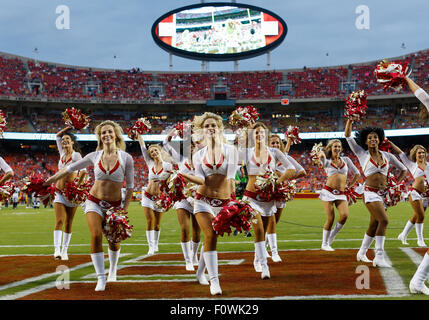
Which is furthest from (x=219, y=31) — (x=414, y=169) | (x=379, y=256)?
(x=379, y=256)

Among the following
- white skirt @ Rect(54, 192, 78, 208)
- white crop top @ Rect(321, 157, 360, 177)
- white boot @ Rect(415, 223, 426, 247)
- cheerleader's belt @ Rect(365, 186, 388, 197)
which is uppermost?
white crop top @ Rect(321, 157, 360, 177)

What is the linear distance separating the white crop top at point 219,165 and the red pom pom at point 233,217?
0.40 meters

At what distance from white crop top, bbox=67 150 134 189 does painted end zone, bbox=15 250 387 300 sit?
4.41ft

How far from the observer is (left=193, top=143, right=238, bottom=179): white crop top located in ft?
16.5

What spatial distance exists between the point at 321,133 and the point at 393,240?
37.5 m

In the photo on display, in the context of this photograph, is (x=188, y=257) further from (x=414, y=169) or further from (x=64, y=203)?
(x=414, y=169)

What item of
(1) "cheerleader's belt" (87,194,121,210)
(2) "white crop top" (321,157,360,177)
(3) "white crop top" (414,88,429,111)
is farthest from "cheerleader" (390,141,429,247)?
(1) "cheerleader's belt" (87,194,121,210)

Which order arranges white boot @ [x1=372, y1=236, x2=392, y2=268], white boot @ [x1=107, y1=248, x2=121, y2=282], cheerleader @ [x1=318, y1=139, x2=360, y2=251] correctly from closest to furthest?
white boot @ [x1=107, y1=248, x2=121, y2=282]
white boot @ [x1=372, y1=236, x2=392, y2=268]
cheerleader @ [x1=318, y1=139, x2=360, y2=251]

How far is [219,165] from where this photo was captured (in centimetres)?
504

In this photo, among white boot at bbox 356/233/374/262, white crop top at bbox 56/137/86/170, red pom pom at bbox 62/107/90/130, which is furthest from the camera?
white crop top at bbox 56/137/86/170

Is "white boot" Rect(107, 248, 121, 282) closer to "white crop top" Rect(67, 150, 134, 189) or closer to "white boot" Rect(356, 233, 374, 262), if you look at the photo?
"white crop top" Rect(67, 150, 134, 189)

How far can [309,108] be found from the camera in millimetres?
51469

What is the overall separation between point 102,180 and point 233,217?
1737mm
